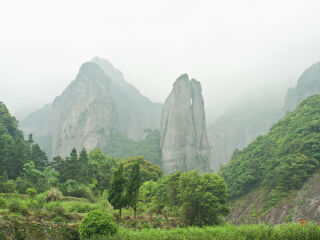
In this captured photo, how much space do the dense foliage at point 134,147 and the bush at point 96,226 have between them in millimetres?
89275

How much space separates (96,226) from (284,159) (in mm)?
35612

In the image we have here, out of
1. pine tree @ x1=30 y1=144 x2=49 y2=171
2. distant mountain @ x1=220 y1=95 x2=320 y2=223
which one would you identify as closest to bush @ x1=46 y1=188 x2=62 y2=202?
pine tree @ x1=30 y1=144 x2=49 y2=171

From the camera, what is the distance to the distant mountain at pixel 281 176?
31812 mm

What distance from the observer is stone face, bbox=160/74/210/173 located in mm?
100688

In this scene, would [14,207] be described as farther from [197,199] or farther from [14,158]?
[14,158]

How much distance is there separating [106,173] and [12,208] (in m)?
30.3

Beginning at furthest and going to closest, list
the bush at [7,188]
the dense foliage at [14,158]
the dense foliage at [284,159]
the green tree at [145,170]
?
1. the green tree at [145,170]
2. the dense foliage at [284,159]
3. the dense foliage at [14,158]
4. the bush at [7,188]

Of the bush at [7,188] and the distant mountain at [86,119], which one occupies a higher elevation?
the distant mountain at [86,119]

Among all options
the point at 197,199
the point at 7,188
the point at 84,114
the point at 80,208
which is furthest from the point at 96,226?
the point at 84,114

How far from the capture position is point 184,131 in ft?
351

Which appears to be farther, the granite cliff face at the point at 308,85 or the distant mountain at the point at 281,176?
the granite cliff face at the point at 308,85

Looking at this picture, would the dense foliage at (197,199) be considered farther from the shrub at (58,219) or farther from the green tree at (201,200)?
the shrub at (58,219)

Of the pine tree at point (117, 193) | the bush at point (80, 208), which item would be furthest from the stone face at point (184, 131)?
the bush at point (80, 208)

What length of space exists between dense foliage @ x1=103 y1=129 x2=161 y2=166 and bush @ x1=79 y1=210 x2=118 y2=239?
89275 millimetres
